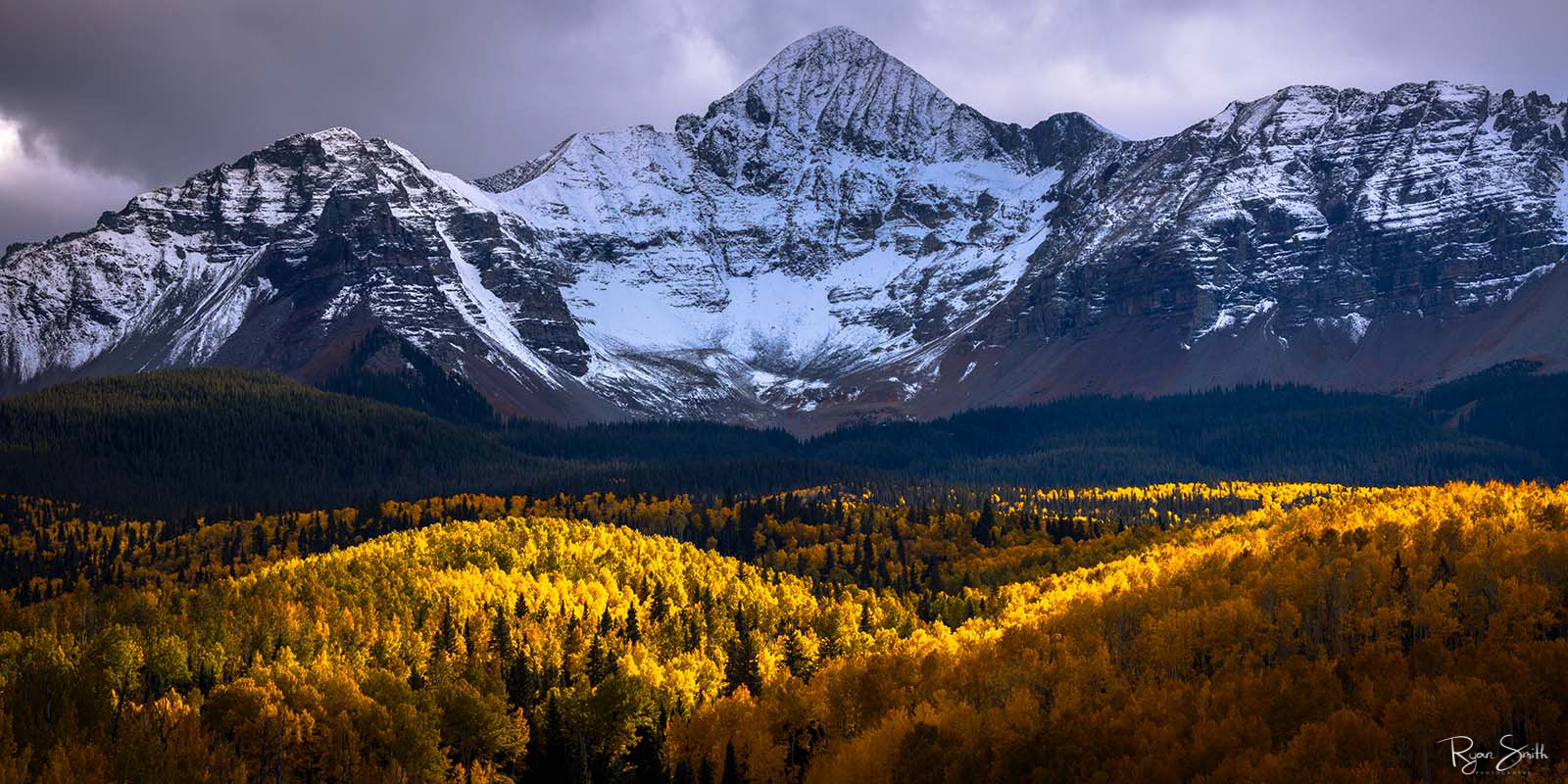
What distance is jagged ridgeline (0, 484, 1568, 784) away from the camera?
112 m

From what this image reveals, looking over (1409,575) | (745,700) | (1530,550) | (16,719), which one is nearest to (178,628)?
(16,719)

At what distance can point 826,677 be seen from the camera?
151750 mm

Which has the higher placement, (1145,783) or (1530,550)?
(1530,550)

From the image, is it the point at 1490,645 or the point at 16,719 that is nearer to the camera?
the point at 1490,645

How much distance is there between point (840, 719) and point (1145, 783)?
134 feet

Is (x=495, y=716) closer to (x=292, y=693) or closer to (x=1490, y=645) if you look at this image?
(x=292, y=693)

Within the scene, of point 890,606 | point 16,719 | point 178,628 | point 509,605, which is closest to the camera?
point 16,719

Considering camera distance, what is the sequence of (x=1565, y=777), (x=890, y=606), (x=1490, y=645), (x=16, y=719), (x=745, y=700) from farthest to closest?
(x=890, y=606) → (x=745, y=700) → (x=16, y=719) → (x=1490, y=645) → (x=1565, y=777)

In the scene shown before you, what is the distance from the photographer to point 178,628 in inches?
6422

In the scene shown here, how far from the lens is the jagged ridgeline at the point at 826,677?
112m
